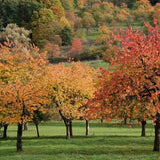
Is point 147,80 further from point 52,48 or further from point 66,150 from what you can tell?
point 52,48

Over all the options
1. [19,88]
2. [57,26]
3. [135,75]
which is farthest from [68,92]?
[57,26]

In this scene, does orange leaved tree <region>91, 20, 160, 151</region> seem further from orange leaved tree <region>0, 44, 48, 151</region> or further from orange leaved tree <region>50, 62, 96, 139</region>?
orange leaved tree <region>50, 62, 96, 139</region>

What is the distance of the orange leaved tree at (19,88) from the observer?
2898 cm

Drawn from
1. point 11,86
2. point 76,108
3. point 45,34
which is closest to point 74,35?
point 45,34

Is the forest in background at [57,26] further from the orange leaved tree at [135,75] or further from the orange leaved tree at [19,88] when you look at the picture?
the orange leaved tree at [135,75]

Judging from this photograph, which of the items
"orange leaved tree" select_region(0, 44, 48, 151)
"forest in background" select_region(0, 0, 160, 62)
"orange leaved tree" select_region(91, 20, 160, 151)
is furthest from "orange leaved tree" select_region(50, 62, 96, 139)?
"forest in background" select_region(0, 0, 160, 62)

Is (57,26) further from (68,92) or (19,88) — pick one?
(19,88)

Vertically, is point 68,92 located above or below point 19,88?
below

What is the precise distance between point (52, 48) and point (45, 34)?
24941 mm

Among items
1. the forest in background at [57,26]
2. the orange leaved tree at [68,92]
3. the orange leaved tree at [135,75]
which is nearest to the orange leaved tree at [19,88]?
the orange leaved tree at [135,75]

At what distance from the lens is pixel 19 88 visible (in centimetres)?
2894

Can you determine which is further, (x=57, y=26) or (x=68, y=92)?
(x=57, y=26)

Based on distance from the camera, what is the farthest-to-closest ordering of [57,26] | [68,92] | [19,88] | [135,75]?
[57,26]
[68,92]
[19,88]
[135,75]

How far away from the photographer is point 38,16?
544ft
